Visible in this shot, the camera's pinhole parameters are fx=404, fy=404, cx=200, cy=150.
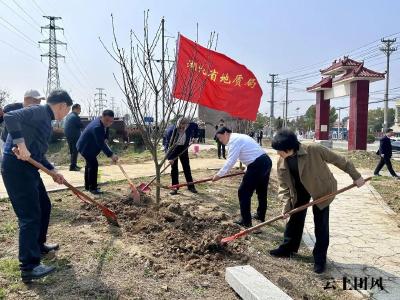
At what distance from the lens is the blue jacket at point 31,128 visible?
315 cm

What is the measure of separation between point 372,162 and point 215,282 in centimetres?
1385

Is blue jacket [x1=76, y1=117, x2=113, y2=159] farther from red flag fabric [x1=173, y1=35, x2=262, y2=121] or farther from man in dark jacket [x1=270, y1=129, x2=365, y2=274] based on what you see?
man in dark jacket [x1=270, y1=129, x2=365, y2=274]

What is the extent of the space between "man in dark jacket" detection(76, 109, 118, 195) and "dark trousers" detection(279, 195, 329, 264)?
10.5 feet

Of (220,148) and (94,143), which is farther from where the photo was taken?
(220,148)

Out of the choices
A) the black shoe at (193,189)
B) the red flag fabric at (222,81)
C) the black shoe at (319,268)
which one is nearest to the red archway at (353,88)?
the red flag fabric at (222,81)

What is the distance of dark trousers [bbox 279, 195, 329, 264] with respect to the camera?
3.98 meters

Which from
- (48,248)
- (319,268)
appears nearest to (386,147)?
(319,268)

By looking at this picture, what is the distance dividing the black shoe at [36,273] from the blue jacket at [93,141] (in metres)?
3.24

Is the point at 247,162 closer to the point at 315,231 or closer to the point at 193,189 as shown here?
the point at 315,231

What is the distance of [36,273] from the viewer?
333 cm

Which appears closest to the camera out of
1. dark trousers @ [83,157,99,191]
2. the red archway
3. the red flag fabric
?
the red flag fabric

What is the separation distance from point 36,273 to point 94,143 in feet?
11.7

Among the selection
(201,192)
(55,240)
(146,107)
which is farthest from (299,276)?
(201,192)

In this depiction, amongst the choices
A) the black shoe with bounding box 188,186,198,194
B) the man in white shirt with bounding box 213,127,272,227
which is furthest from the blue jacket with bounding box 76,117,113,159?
the man in white shirt with bounding box 213,127,272,227
